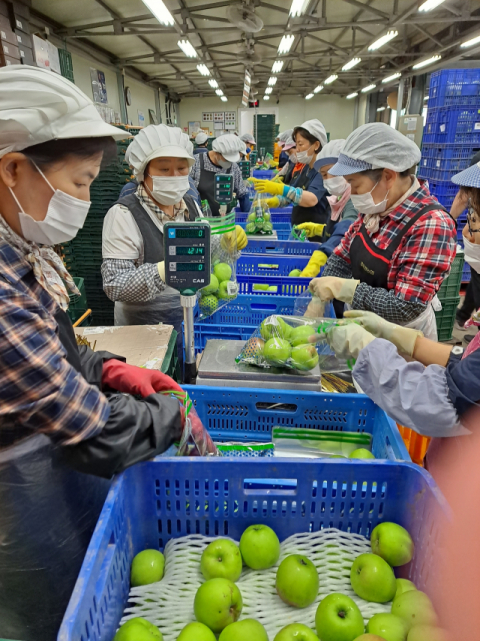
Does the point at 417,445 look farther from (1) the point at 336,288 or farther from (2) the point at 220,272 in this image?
(2) the point at 220,272

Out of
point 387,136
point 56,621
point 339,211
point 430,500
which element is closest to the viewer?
point 430,500

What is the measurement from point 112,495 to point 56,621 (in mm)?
647

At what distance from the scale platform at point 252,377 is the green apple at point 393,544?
637 millimetres

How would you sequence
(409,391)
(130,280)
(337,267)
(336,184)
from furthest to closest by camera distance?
1. (336,184)
2. (337,267)
3. (130,280)
4. (409,391)

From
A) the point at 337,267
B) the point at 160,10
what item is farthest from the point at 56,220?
the point at 160,10

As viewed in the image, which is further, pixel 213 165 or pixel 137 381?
pixel 213 165

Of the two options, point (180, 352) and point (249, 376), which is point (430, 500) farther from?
point (180, 352)

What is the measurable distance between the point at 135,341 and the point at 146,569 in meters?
1.29

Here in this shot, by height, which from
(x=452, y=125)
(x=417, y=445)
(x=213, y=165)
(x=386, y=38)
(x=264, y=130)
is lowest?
(x=417, y=445)

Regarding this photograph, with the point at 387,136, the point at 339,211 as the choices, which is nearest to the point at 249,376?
the point at 387,136

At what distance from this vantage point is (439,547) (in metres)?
1.01

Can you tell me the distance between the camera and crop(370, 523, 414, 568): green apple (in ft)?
3.60

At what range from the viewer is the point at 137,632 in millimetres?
924

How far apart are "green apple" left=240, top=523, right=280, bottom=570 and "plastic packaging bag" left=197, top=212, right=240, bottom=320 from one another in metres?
1.41
